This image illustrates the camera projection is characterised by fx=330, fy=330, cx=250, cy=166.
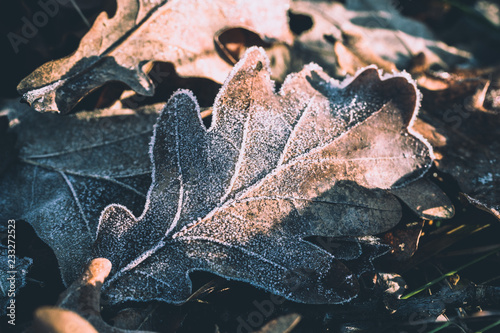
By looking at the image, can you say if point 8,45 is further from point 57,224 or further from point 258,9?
point 258,9

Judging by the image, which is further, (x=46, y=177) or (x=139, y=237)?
(x=46, y=177)

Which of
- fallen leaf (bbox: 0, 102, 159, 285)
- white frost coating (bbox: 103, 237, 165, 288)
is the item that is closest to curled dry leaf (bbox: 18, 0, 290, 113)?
fallen leaf (bbox: 0, 102, 159, 285)

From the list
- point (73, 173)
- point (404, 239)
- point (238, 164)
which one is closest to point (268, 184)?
point (238, 164)

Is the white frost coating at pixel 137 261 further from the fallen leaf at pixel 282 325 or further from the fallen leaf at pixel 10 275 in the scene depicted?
the fallen leaf at pixel 282 325

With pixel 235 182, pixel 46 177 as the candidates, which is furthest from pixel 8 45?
pixel 235 182

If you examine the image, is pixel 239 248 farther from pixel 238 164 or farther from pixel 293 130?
pixel 293 130
